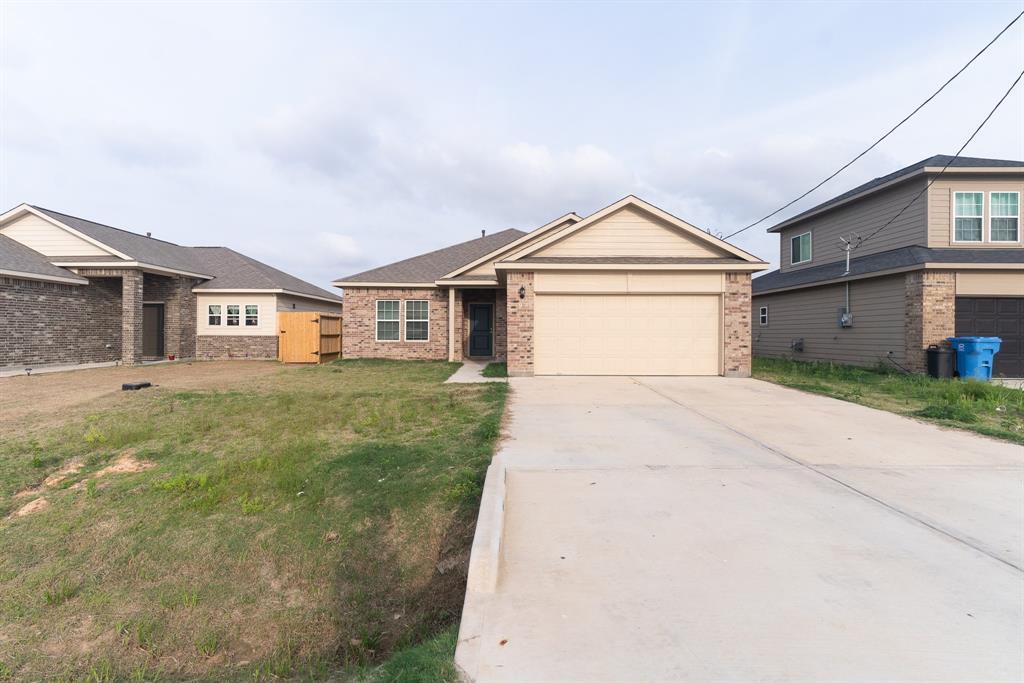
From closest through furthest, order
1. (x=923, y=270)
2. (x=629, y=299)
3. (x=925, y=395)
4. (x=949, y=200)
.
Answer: (x=925, y=395)
(x=629, y=299)
(x=923, y=270)
(x=949, y=200)

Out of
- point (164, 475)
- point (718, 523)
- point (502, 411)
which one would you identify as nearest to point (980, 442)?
point (718, 523)

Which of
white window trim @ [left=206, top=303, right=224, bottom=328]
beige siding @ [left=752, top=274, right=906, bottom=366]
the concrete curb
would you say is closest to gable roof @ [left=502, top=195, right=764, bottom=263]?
beige siding @ [left=752, top=274, right=906, bottom=366]

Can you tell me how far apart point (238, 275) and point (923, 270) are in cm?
2460

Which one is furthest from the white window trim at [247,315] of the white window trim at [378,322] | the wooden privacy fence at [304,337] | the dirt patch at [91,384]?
the white window trim at [378,322]

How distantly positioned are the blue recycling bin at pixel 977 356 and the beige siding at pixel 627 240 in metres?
7.19

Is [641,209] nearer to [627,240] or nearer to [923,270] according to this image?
[627,240]

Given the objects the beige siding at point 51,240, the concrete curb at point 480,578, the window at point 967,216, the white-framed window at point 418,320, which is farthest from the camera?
the white-framed window at point 418,320

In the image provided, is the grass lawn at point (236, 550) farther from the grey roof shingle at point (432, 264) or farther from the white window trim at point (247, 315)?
the white window trim at point (247, 315)

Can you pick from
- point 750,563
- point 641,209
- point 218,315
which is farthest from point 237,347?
point 750,563

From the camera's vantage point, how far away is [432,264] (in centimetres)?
1936

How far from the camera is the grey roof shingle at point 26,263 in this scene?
1457cm

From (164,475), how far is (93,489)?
23.7 inches

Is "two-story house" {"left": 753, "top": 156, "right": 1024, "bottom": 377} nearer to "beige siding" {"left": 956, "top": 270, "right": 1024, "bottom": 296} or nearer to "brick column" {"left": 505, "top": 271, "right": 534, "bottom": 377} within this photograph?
"beige siding" {"left": 956, "top": 270, "right": 1024, "bottom": 296}

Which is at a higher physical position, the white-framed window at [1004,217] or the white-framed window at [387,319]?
the white-framed window at [1004,217]
